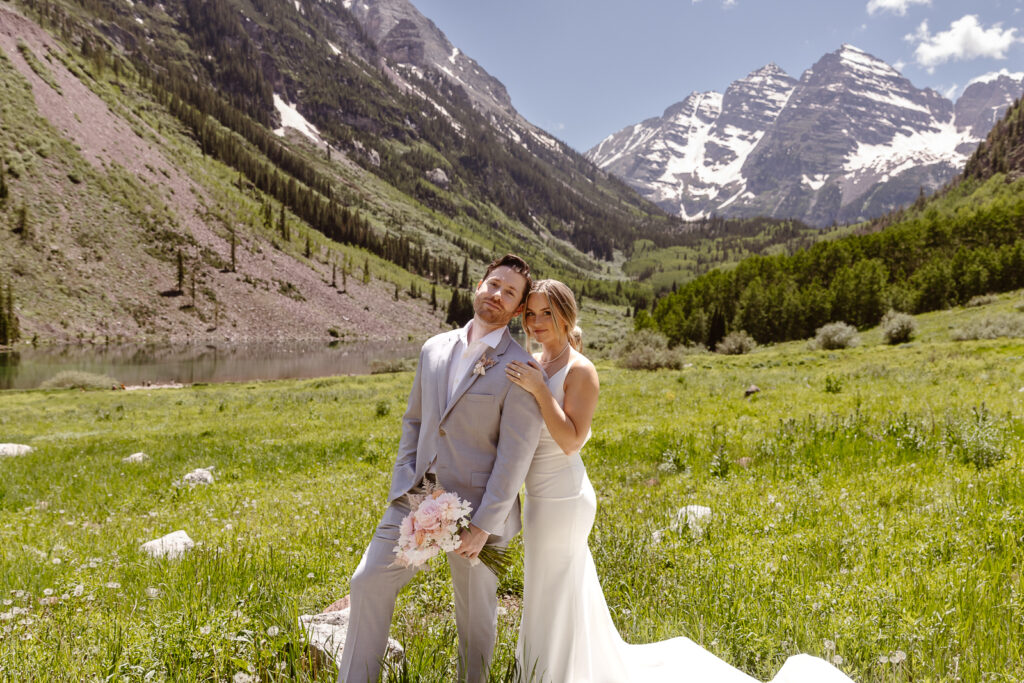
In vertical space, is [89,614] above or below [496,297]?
below

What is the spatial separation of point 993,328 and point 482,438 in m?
48.0

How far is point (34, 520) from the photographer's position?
349 inches

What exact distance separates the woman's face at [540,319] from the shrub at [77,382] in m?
56.2

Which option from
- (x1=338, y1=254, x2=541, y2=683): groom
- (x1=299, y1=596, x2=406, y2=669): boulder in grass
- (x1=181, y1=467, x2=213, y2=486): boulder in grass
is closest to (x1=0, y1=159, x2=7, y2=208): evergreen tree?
(x1=181, y1=467, x2=213, y2=486): boulder in grass

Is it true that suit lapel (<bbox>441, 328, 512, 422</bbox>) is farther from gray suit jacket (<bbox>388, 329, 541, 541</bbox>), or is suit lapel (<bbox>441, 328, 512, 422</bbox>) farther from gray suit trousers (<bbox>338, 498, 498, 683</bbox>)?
gray suit trousers (<bbox>338, 498, 498, 683</bbox>)

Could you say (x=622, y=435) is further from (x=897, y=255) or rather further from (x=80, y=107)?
(x=80, y=107)

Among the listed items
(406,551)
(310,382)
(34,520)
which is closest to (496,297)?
(406,551)

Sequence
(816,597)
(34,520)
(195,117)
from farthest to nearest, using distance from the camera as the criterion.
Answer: (195,117) → (34,520) → (816,597)

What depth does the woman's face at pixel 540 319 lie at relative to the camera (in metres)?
4.01

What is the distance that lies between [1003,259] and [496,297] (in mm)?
94909

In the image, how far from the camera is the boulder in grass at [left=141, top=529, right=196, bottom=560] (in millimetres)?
6557

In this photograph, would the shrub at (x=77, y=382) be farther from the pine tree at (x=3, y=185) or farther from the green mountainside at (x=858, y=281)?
the green mountainside at (x=858, y=281)

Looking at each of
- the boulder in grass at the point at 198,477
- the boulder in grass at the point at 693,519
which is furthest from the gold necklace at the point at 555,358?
the boulder in grass at the point at 198,477

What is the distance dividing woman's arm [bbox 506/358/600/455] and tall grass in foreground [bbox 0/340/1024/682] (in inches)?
71.2
